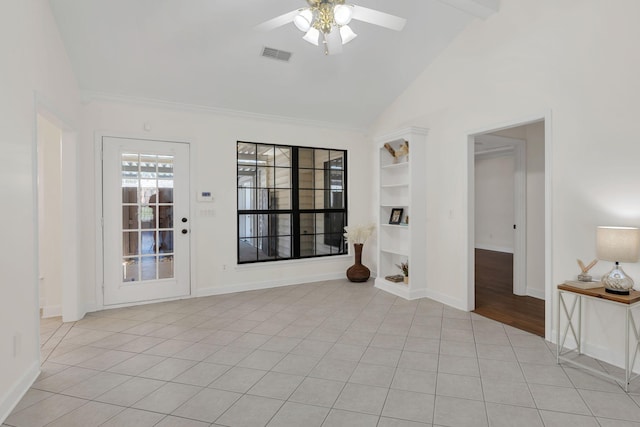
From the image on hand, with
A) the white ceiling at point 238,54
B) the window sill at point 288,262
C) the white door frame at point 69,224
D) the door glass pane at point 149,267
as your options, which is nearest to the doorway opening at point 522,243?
the white ceiling at point 238,54

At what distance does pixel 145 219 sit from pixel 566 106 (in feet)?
15.8

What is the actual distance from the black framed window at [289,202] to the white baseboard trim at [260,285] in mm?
356

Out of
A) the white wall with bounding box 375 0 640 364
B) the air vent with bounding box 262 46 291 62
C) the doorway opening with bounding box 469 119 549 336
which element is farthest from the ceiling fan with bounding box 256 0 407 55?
the doorway opening with bounding box 469 119 549 336

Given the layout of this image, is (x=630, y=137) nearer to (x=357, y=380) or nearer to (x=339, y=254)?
(x=357, y=380)

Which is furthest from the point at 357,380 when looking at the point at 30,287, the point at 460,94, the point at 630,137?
the point at 460,94

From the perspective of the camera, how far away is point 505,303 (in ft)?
14.3

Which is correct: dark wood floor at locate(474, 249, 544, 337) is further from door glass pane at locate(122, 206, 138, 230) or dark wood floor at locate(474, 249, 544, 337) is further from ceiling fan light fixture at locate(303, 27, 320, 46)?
door glass pane at locate(122, 206, 138, 230)

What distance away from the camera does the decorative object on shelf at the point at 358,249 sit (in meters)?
5.46

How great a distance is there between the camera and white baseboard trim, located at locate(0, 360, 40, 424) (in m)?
2.08

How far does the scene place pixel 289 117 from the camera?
17.0 ft

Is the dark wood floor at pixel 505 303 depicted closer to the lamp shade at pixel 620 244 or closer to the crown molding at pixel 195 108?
the lamp shade at pixel 620 244

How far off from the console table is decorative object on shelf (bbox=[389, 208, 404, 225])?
234cm

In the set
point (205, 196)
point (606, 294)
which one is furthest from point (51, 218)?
point (606, 294)

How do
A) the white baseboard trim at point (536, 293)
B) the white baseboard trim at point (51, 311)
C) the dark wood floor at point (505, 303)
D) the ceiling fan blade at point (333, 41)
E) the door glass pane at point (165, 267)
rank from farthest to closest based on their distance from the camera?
the white baseboard trim at point (536, 293) < the door glass pane at point (165, 267) < the white baseboard trim at point (51, 311) < the dark wood floor at point (505, 303) < the ceiling fan blade at point (333, 41)
